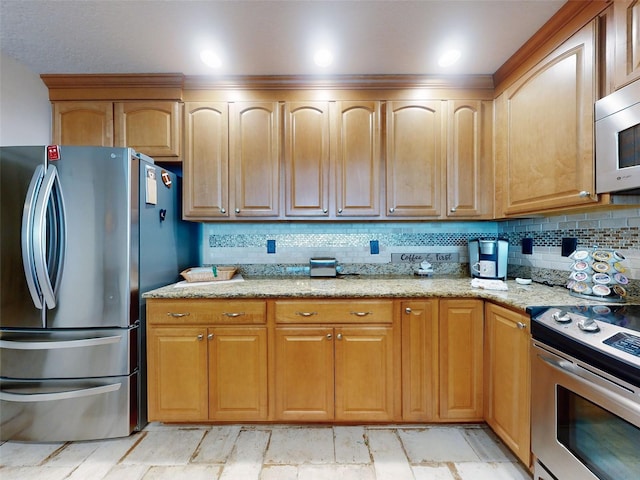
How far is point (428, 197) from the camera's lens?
2.14 metres

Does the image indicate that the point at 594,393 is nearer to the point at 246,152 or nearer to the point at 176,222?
the point at 246,152

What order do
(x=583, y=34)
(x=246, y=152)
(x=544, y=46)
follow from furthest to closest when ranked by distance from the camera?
1. (x=246, y=152)
2. (x=544, y=46)
3. (x=583, y=34)

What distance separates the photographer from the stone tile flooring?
1.49 meters

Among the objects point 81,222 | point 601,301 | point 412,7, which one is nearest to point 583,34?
point 412,7

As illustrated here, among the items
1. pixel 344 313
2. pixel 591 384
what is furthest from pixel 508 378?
pixel 344 313

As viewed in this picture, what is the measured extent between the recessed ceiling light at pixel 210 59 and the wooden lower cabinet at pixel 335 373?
1.79 meters

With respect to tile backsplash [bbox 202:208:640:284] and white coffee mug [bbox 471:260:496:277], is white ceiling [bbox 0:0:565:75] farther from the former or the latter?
white coffee mug [bbox 471:260:496:277]

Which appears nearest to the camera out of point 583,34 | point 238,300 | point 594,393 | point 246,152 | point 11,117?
point 594,393

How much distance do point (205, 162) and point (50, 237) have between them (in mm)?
1014

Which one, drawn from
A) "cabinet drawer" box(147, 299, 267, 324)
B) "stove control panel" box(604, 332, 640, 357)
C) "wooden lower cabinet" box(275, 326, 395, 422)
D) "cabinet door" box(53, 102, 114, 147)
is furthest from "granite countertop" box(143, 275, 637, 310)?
"cabinet door" box(53, 102, 114, 147)

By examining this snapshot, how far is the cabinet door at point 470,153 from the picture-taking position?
2.12 m

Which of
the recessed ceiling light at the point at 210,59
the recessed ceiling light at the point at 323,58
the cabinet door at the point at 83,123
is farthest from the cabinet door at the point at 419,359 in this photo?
the cabinet door at the point at 83,123

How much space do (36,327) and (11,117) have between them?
1.40 m

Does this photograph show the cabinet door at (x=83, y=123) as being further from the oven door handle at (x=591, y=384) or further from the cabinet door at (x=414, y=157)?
the oven door handle at (x=591, y=384)
